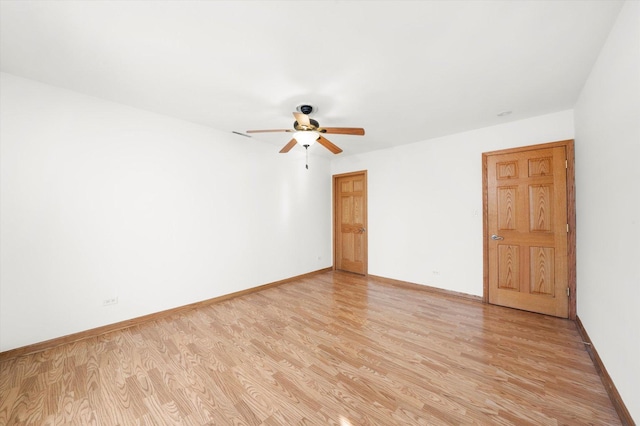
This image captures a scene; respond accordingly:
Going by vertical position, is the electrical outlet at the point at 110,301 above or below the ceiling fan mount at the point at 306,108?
below

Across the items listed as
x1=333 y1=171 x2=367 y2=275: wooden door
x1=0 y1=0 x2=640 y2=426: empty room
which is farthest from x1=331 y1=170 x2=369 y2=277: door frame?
x1=0 y1=0 x2=640 y2=426: empty room

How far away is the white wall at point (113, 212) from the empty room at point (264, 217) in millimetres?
20

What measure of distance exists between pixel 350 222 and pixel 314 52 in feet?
12.6

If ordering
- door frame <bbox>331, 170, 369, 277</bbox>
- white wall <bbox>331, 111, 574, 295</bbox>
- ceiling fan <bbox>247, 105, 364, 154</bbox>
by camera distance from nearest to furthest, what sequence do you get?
1. ceiling fan <bbox>247, 105, 364, 154</bbox>
2. white wall <bbox>331, 111, 574, 295</bbox>
3. door frame <bbox>331, 170, 369, 277</bbox>

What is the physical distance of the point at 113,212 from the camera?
271 cm

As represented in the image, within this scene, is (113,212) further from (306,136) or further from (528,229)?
(528,229)

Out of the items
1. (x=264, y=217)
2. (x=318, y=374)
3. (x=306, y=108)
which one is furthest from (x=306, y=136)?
(x=318, y=374)

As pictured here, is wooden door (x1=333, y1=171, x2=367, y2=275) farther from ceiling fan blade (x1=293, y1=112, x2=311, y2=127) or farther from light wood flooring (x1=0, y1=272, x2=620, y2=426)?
ceiling fan blade (x1=293, y1=112, x2=311, y2=127)

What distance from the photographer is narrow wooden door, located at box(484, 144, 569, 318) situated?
2.91m

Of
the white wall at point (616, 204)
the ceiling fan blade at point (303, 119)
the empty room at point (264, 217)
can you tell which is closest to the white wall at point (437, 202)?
the empty room at point (264, 217)

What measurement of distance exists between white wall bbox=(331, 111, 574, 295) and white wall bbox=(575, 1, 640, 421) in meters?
0.89

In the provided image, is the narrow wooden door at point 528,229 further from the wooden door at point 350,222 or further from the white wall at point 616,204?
the wooden door at point 350,222

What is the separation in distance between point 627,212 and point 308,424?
2.45 meters

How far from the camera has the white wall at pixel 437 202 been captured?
3367 millimetres
